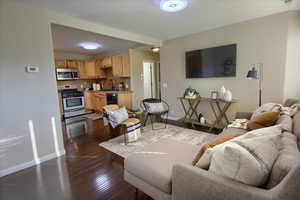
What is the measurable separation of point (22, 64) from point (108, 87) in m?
4.54

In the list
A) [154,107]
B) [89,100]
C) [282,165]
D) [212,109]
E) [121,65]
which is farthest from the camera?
[89,100]

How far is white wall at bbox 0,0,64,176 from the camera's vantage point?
219 centimetres

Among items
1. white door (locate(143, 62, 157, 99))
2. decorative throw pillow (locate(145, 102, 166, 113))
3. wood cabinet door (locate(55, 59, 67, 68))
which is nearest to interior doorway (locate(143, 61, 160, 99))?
white door (locate(143, 62, 157, 99))

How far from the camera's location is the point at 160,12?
2.73 meters

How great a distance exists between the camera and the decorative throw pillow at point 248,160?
35.3 inches

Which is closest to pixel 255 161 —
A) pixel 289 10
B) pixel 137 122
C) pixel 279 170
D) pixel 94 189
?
pixel 279 170

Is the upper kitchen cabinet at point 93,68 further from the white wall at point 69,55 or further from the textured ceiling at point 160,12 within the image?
the textured ceiling at point 160,12

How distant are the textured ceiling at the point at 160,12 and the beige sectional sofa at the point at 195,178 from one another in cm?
207

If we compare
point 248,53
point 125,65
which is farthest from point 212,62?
point 125,65

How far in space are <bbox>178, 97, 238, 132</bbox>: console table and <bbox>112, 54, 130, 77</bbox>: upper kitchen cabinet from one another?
2328 mm

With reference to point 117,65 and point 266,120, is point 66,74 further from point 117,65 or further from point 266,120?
point 266,120

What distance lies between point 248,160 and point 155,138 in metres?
2.56

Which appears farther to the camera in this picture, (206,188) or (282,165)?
(206,188)

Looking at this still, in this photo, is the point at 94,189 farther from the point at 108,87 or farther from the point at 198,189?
the point at 108,87
